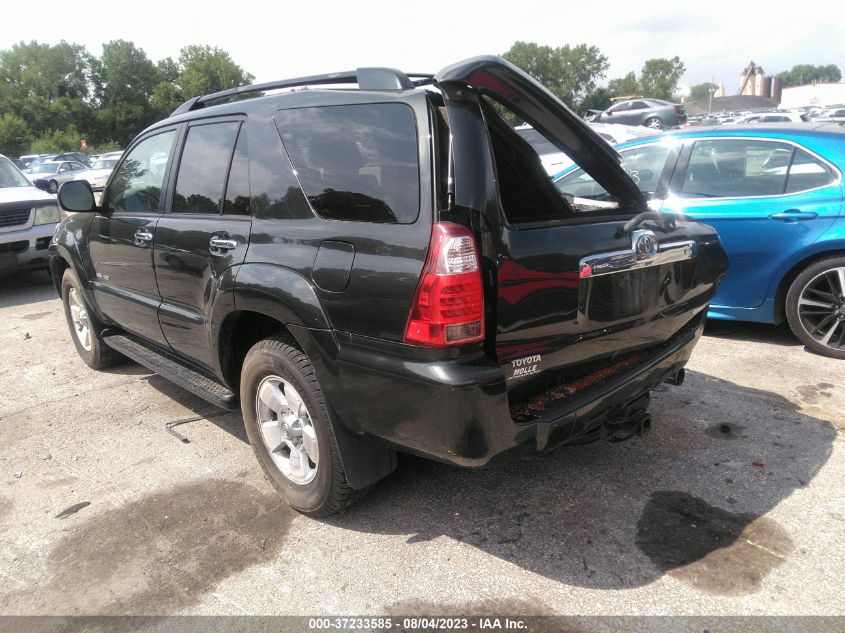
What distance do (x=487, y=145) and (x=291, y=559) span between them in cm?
190

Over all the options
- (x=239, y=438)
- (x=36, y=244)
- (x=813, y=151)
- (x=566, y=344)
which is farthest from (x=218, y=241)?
(x=36, y=244)

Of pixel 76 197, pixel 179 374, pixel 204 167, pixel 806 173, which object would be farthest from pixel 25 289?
pixel 806 173

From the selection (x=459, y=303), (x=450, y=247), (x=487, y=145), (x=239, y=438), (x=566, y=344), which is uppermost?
(x=487, y=145)

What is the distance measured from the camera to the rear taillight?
2.26 m

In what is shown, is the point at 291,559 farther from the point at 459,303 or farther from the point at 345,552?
the point at 459,303

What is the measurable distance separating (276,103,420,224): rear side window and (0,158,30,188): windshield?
8.27m

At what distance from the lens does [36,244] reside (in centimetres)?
842

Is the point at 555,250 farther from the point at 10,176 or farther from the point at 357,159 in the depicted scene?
the point at 10,176

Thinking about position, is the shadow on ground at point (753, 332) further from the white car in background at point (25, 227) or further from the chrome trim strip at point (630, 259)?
the white car in background at point (25, 227)

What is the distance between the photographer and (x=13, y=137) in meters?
55.0

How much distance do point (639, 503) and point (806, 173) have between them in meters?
3.21

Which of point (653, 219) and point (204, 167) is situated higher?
point (204, 167)

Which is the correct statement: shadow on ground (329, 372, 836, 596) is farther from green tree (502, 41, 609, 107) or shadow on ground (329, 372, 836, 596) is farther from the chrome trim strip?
green tree (502, 41, 609, 107)

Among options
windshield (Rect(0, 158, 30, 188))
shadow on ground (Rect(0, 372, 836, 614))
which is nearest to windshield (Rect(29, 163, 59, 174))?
windshield (Rect(0, 158, 30, 188))
